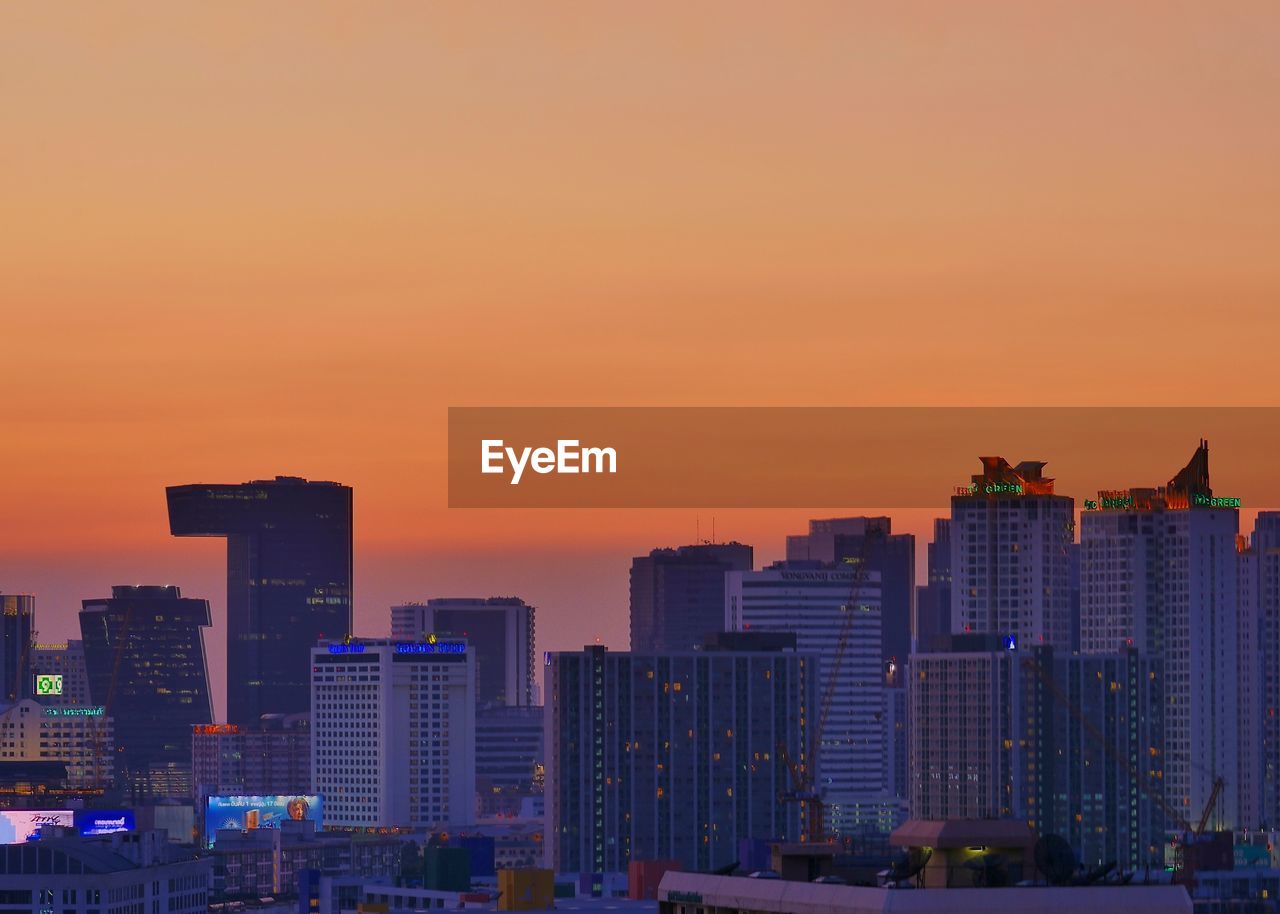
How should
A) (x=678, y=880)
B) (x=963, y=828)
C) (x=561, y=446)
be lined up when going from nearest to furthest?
(x=963, y=828) → (x=678, y=880) → (x=561, y=446)

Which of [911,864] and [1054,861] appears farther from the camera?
[1054,861]

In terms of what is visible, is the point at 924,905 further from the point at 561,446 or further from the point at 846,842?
the point at 561,446

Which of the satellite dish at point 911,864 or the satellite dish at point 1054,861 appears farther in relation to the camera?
the satellite dish at point 1054,861

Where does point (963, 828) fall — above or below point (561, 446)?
below

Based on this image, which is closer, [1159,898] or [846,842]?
[1159,898]

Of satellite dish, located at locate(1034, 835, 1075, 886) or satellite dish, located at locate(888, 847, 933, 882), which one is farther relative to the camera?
satellite dish, located at locate(1034, 835, 1075, 886)

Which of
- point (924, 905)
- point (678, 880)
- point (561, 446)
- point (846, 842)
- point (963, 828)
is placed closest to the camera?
point (924, 905)

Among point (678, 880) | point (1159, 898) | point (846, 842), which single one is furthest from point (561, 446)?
point (1159, 898)

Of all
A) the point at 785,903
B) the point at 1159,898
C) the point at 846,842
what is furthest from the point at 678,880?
the point at 846,842
